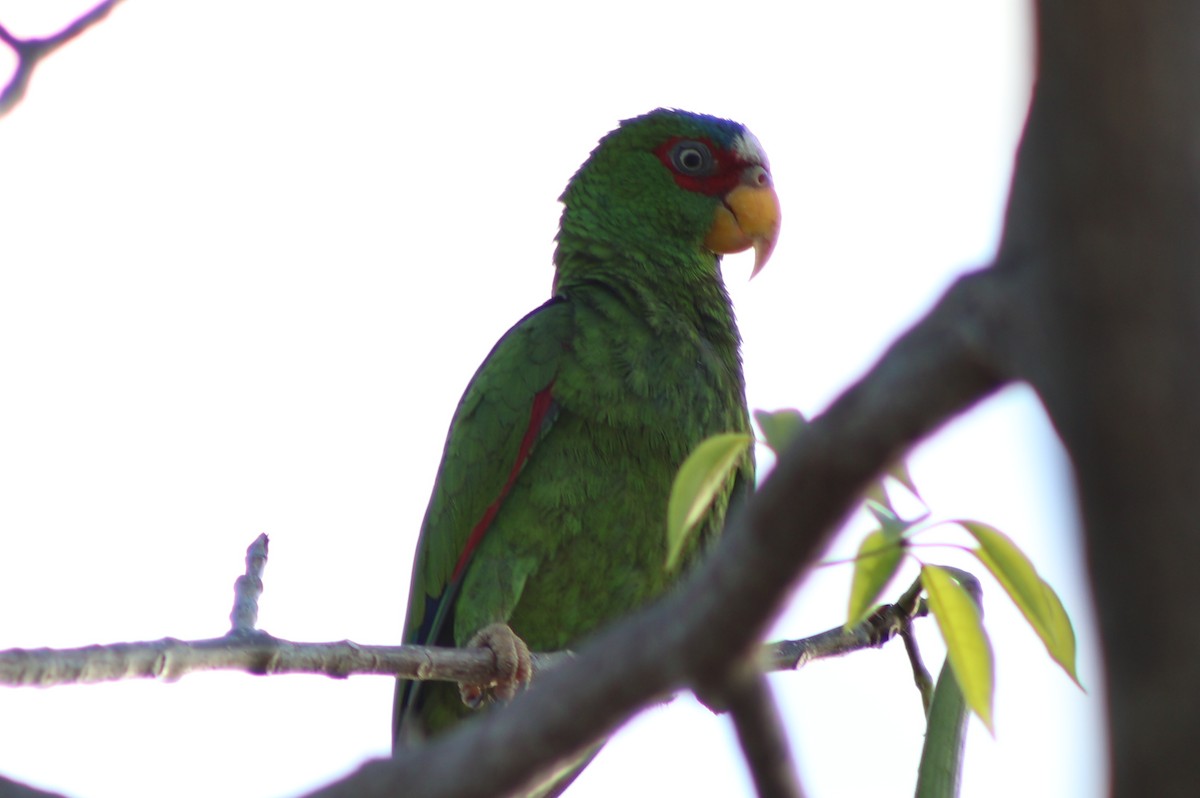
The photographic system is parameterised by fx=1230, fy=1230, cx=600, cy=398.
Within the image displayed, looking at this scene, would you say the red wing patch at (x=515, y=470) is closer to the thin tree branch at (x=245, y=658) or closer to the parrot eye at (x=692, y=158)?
the thin tree branch at (x=245, y=658)

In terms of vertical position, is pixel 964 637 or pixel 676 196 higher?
pixel 676 196

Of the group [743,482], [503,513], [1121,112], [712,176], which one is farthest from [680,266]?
[1121,112]

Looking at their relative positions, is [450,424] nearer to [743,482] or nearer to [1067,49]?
[743,482]

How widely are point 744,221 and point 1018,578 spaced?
103 inches

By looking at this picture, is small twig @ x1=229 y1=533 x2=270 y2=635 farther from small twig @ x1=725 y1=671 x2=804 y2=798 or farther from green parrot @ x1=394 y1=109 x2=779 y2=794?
small twig @ x1=725 y1=671 x2=804 y2=798

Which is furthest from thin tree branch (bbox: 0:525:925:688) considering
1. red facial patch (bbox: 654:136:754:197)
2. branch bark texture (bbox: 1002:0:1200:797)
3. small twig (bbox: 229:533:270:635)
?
red facial patch (bbox: 654:136:754:197)

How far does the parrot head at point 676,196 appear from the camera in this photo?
3844 millimetres

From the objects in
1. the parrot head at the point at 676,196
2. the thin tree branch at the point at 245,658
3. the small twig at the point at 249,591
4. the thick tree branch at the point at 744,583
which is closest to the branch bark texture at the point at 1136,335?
the thick tree branch at the point at 744,583

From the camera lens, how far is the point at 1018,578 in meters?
1.38

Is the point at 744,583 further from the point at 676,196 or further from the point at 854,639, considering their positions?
the point at 676,196

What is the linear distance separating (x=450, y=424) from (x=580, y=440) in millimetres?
522

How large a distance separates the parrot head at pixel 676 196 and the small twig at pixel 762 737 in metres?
2.97

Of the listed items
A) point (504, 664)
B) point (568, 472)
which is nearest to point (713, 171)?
point (568, 472)

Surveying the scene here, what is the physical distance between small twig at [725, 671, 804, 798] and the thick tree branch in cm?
2
